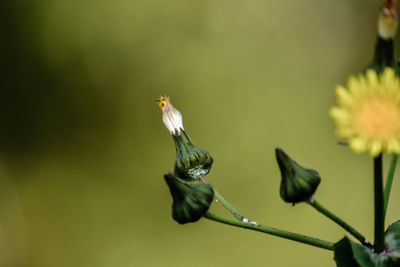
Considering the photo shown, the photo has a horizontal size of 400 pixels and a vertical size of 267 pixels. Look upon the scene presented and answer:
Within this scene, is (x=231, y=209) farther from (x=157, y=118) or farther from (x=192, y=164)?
(x=157, y=118)

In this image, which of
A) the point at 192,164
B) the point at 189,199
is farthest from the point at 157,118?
the point at 189,199

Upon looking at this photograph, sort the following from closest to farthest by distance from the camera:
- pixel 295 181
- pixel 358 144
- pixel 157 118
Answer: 1. pixel 358 144
2. pixel 295 181
3. pixel 157 118

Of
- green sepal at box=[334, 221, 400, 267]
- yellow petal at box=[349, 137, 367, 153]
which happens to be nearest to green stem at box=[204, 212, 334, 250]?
green sepal at box=[334, 221, 400, 267]

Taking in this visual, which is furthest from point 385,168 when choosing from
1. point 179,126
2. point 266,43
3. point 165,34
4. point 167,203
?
point 179,126

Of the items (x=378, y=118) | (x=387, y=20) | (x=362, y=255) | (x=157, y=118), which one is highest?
(x=157, y=118)

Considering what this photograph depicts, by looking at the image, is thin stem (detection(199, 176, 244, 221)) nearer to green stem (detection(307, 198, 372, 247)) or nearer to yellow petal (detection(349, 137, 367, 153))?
green stem (detection(307, 198, 372, 247))

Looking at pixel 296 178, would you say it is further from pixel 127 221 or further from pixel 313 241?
pixel 127 221
